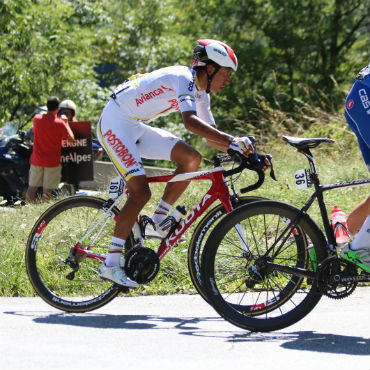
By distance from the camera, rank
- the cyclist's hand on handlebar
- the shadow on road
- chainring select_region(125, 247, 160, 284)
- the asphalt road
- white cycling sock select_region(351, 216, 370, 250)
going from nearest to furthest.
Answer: the asphalt road
the shadow on road
white cycling sock select_region(351, 216, 370, 250)
the cyclist's hand on handlebar
chainring select_region(125, 247, 160, 284)

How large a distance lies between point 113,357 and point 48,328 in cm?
89

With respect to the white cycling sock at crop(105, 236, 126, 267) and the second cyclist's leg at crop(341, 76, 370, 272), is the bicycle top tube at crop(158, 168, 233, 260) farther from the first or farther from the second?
the second cyclist's leg at crop(341, 76, 370, 272)

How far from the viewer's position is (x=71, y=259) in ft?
19.3

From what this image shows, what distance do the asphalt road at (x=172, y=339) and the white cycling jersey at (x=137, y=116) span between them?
3.47 feet

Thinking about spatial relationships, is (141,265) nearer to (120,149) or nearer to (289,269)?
(120,149)

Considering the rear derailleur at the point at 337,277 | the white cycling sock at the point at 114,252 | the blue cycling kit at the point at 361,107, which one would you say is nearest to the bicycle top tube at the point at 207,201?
the white cycling sock at the point at 114,252

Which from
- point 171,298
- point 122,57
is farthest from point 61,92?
point 171,298

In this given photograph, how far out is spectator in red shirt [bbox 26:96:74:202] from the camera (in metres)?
12.0

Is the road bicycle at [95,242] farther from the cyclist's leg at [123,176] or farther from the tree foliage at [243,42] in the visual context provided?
the tree foliage at [243,42]

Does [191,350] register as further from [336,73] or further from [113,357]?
[336,73]

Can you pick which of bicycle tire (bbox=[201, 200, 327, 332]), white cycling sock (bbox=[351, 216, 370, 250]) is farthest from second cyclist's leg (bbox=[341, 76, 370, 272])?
bicycle tire (bbox=[201, 200, 327, 332])

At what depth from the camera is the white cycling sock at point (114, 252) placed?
5570 millimetres

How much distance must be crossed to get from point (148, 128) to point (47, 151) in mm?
6554

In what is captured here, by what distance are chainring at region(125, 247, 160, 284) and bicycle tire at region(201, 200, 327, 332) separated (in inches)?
21.4
